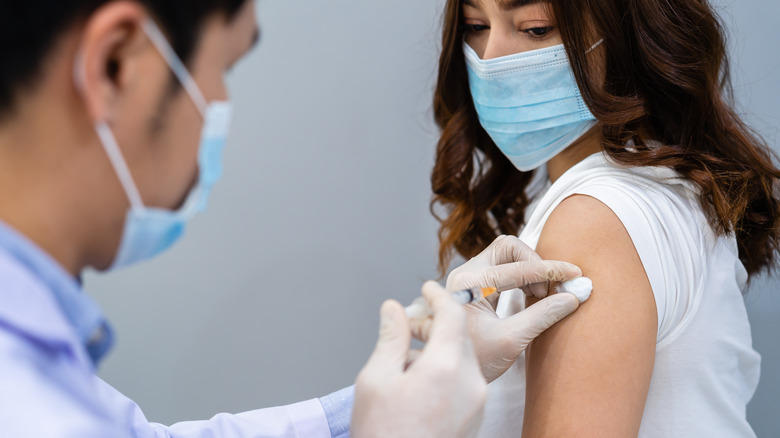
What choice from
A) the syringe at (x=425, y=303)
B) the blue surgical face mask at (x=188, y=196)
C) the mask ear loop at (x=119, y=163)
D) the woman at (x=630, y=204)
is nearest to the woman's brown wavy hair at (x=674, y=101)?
the woman at (x=630, y=204)

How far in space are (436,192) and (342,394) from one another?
0.67 m

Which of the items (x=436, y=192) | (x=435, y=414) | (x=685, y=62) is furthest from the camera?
(x=436, y=192)

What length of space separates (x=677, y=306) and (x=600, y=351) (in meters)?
0.17

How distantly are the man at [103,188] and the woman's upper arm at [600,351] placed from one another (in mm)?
240

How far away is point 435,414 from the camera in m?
0.81

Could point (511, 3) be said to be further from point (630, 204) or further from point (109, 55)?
point (109, 55)

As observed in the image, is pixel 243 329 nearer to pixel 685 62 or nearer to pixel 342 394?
pixel 342 394

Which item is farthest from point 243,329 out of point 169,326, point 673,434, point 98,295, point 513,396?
point 673,434

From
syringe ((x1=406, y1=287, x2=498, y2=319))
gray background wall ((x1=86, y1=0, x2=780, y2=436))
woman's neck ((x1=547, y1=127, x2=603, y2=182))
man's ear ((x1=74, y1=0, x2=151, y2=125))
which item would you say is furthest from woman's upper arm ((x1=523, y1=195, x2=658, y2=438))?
gray background wall ((x1=86, y1=0, x2=780, y2=436))

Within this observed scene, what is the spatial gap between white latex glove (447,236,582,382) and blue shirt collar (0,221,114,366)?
0.56 meters

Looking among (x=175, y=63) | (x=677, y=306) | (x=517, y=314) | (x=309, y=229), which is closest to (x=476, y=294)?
(x=517, y=314)

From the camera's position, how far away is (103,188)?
2.32ft

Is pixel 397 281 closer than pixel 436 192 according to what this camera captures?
No

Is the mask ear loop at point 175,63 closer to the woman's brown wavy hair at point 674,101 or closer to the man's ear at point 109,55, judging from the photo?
the man's ear at point 109,55
